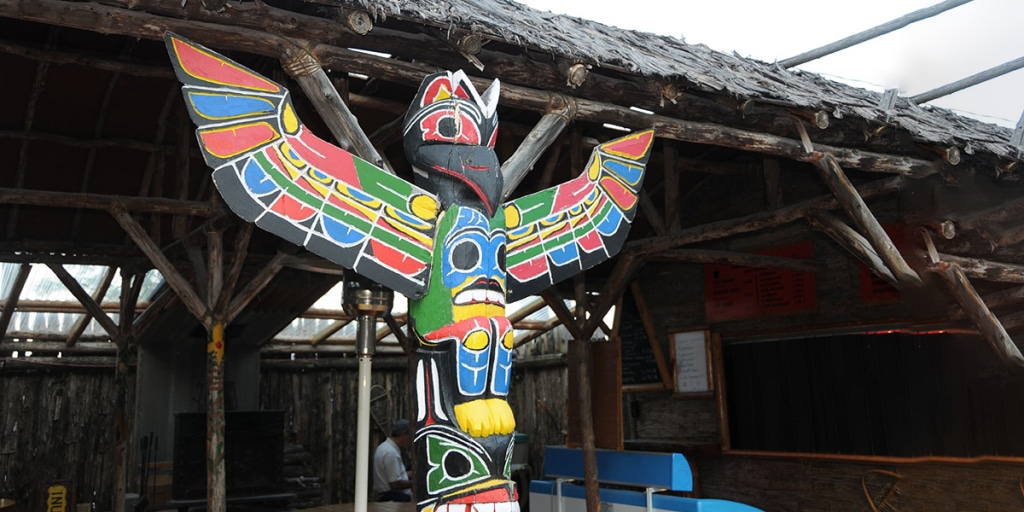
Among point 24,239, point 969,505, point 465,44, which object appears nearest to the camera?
point 465,44

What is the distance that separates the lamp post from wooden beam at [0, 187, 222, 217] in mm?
2643

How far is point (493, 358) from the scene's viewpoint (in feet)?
11.3

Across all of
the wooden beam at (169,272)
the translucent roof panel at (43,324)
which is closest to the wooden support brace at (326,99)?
the wooden beam at (169,272)

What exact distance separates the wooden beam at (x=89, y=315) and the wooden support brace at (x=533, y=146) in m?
6.33

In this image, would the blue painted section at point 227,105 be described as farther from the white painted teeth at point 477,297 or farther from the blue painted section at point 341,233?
the white painted teeth at point 477,297

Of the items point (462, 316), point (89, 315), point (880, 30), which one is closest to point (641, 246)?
point (880, 30)

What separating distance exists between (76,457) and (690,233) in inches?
302

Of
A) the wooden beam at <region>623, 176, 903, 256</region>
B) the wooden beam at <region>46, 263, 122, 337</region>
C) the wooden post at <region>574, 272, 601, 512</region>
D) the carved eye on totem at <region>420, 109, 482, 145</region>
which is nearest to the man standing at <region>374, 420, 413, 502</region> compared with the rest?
the wooden post at <region>574, 272, 601, 512</region>

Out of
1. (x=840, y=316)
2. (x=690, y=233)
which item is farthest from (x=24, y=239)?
(x=840, y=316)

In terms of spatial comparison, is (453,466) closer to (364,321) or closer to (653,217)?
(364,321)

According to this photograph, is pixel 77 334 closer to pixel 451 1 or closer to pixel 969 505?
pixel 451 1

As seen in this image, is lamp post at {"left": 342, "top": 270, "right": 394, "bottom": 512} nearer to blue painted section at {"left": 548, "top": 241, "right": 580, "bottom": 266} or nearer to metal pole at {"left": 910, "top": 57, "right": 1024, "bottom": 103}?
blue painted section at {"left": 548, "top": 241, "right": 580, "bottom": 266}

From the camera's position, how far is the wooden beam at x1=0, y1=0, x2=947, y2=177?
10.2 feet

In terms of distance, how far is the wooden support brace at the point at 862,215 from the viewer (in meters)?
5.10
